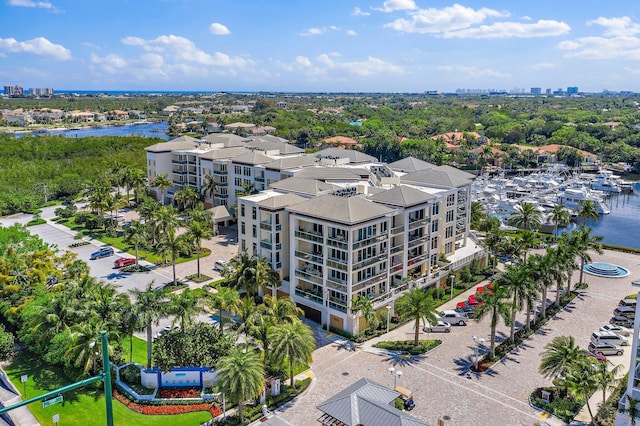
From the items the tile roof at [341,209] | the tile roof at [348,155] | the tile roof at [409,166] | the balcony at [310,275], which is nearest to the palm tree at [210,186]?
the tile roof at [348,155]

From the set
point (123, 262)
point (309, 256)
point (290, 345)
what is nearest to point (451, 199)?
point (309, 256)

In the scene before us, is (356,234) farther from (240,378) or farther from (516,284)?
(240,378)

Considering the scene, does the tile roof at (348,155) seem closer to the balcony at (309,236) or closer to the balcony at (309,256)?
the balcony at (309,236)

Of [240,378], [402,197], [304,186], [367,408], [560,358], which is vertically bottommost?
[367,408]

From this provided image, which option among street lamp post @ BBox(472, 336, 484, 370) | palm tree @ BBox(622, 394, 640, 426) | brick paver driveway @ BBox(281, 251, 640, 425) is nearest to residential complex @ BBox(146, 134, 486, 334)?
brick paver driveway @ BBox(281, 251, 640, 425)

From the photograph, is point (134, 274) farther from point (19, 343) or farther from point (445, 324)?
point (445, 324)

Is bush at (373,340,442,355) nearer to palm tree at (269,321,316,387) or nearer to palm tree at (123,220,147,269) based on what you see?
palm tree at (269,321,316,387)
